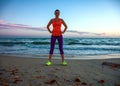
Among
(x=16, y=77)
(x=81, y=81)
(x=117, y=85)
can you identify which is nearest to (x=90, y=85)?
(x=81, y=81)

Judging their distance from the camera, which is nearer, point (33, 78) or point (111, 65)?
point (33, 78)

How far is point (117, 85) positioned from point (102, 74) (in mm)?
773

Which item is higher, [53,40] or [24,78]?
[53,40]

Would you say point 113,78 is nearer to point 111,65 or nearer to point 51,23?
point 111,65

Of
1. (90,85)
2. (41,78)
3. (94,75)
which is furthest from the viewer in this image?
(94,75)

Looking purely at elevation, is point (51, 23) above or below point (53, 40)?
above

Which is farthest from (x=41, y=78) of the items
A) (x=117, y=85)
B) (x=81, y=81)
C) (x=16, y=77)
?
(x=117, y=85)

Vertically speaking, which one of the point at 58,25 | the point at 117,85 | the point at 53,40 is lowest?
the point at 117,85

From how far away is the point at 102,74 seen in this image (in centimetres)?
454

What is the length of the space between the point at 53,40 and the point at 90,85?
2.32 m

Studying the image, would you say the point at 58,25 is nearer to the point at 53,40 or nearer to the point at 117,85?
the point at 53,40

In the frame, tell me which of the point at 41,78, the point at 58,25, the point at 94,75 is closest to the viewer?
the point at 41,78

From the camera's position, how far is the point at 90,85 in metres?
3.74

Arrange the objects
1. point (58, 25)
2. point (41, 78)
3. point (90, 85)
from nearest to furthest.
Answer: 1. point (90, 85)
2. point (41, 78)
3. point (58, 25)
